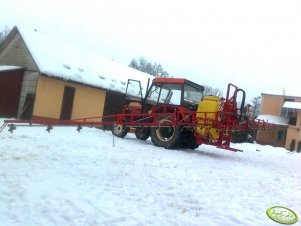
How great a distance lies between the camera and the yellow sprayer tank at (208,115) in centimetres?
1302

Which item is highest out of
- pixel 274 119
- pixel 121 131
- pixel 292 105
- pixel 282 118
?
pixel 292 105

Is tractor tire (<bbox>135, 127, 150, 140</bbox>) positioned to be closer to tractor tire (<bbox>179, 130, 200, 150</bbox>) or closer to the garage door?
tractor tire (<bbox>179, 130, 200, 150</bbox>)

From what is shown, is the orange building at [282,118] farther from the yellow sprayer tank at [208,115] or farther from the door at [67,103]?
the yellow sprayer tank at [208,115]

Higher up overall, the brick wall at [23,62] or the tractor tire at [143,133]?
the brick wall at [23,62]

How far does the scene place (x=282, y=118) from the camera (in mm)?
37625

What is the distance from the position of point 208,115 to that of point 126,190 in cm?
673

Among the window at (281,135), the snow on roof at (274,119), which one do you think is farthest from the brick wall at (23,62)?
the window at (281,135)

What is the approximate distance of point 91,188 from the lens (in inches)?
271

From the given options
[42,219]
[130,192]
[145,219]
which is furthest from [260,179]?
[42,219]

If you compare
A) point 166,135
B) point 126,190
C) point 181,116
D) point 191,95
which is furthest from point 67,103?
point 126,190

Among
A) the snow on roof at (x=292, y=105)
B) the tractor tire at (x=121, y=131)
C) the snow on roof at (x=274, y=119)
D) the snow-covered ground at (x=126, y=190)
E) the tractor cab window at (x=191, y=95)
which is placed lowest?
the snow-covered ground at (x=126, y=190)

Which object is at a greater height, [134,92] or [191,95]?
[134,92]

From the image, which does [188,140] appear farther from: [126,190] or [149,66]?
[149,66]

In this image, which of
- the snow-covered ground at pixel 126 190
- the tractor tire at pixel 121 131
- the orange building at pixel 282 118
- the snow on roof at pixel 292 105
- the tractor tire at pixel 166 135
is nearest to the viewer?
the snow-covered ground at pixel 126 190
